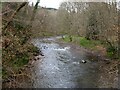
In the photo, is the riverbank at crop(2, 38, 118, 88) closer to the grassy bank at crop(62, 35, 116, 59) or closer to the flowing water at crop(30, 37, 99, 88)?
the flowing water at crop(30, 37, 99, 88)

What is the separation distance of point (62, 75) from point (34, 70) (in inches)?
102

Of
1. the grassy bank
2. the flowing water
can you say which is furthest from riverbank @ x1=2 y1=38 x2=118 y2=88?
the grassy bank

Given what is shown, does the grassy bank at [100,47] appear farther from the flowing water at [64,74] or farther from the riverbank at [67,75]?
the flowing water at [64,74]

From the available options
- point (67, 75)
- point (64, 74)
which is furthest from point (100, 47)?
point (67, 75)

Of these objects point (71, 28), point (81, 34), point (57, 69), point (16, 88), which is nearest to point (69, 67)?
point (57, 69)

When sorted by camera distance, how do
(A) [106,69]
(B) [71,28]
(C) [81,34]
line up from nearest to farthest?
(A) [106,69] < (C) [81,34] < (B) [71,28]

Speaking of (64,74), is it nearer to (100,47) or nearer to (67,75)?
(67,75)

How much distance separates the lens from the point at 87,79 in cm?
1781

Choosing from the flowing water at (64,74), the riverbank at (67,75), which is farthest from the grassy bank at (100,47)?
the flowing water at (64,74)

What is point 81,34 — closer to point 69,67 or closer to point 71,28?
point 71,28

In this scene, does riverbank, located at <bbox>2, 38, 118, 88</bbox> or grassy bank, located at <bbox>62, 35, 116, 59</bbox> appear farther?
grassy bank, located at <bbox>62, 35, 116, 59</bbox>

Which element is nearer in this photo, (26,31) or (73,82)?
(73,82)

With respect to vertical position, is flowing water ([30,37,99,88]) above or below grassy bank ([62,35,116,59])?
above

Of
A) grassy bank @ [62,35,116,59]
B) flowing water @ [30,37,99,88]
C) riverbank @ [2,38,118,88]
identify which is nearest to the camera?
riverbank @ [2,38,118,88]
